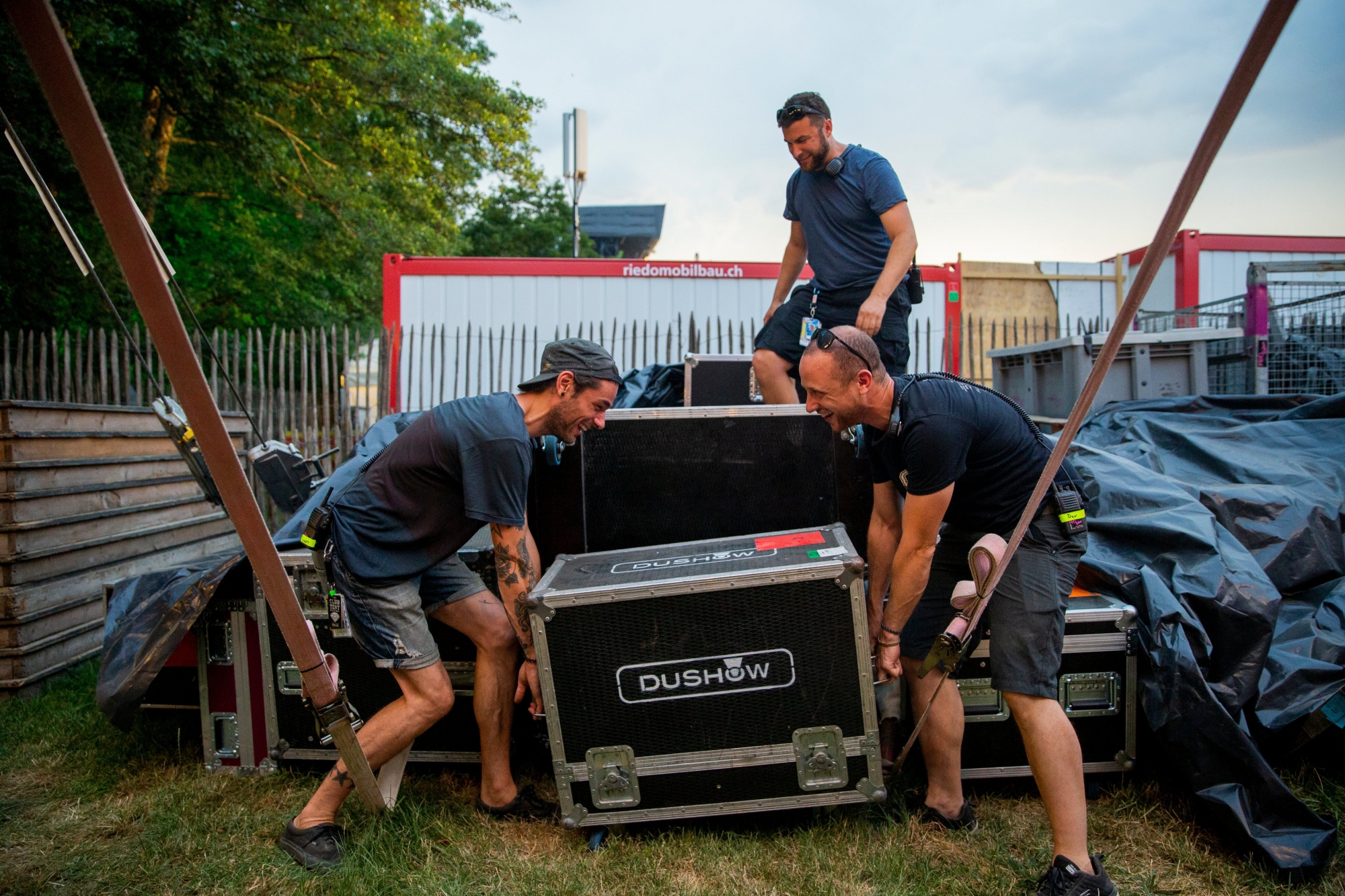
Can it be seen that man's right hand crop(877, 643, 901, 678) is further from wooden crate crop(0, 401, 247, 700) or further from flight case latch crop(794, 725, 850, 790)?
wooden crate crop(0, 401, 247, 700)

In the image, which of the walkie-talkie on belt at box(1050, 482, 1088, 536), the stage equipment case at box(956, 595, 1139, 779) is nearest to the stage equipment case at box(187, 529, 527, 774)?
the stage equipment case at box(956, 595, 1139, 779)

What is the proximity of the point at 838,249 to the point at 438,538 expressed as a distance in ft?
7.30

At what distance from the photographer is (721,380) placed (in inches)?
170

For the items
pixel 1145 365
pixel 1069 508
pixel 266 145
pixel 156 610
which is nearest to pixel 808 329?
pixel 1069 508

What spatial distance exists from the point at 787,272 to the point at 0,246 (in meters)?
10.1

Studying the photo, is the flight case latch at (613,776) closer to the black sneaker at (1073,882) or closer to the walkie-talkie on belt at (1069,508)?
the black sneaker at (1073,882)

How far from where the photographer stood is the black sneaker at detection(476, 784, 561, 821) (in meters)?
2.87

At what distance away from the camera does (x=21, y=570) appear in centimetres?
410

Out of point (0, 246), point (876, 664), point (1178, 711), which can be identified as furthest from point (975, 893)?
point (0, 246)

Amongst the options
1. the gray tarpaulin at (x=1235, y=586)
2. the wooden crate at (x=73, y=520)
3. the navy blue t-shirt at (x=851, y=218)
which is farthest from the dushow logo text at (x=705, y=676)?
the wooden crate at (x=73, y=520)

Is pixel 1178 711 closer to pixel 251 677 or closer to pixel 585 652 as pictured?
pixel 585 652

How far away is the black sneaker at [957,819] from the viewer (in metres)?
2.68

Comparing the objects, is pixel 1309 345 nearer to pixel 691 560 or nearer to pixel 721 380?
pixel 721 380

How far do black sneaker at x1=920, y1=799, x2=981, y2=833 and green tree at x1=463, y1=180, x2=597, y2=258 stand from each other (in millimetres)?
32235
